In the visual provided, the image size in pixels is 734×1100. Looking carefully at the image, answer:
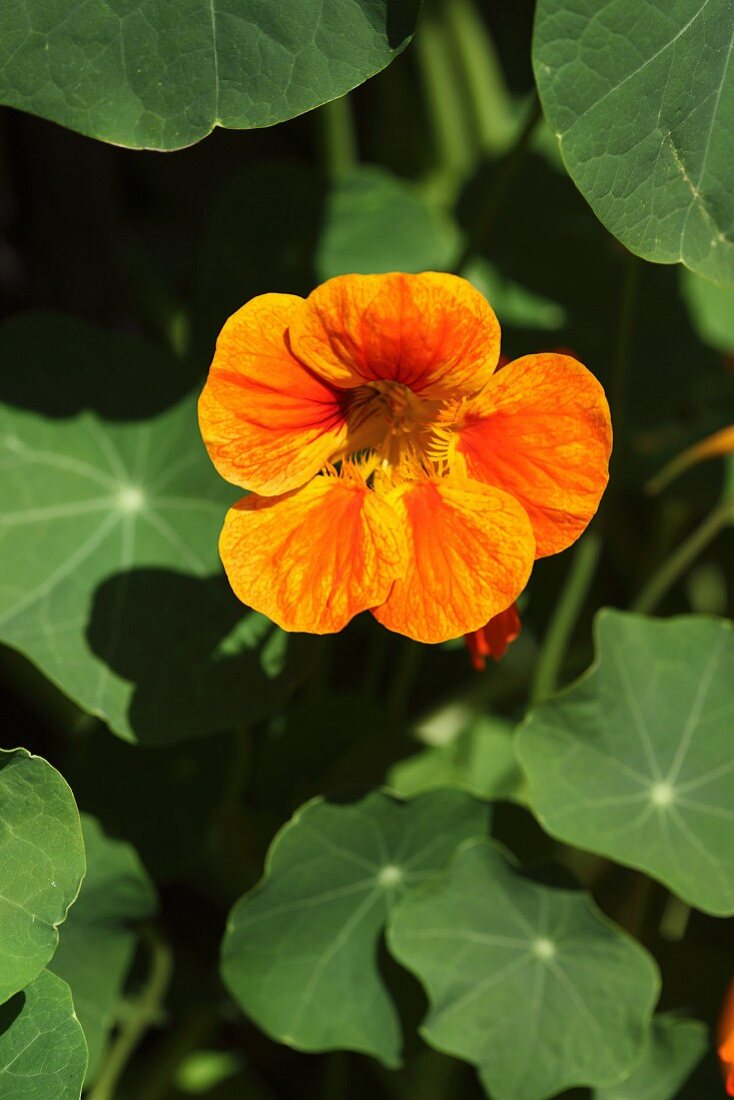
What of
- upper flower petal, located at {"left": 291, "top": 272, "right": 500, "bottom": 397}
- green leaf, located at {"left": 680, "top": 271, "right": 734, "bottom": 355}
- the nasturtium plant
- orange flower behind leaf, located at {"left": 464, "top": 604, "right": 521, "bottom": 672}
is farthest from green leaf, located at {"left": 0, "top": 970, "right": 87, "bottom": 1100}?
green leaf, located at {"left": 680, "top": 271, "right": 734, "bottom": 355}

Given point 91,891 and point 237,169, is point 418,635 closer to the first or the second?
point 91,891

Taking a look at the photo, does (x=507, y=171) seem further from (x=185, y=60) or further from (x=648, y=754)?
(x=648, y=754)

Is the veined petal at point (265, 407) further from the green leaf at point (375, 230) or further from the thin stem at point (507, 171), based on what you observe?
the green leaf at point (375, 230)

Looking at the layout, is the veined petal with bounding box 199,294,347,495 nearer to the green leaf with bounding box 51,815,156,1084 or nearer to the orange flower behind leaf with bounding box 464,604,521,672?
the orange flower behind leaf with bounding box 464,604,521,672

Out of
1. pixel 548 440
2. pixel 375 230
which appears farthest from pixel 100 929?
pixel 375 230

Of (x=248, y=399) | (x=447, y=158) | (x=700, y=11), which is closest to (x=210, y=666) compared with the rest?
(x=248, y=399)

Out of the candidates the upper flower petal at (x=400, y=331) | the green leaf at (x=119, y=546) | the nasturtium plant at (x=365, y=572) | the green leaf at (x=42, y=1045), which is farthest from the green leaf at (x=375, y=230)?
the green leaf at (x=42, y=1045)
